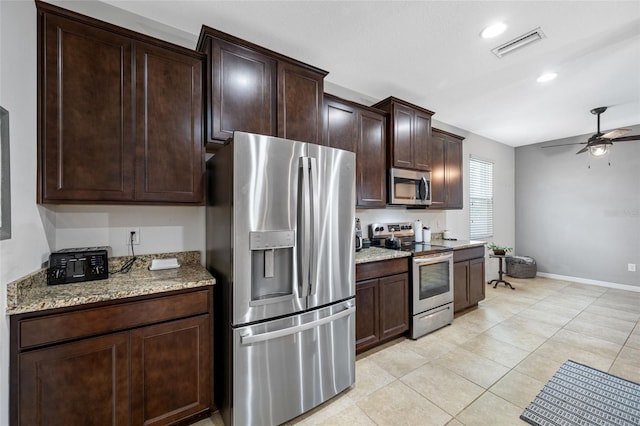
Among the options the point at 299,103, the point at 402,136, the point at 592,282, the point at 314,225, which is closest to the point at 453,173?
the point at 402,136

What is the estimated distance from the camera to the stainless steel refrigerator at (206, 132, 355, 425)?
1.62m

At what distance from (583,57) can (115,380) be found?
444 centimetres

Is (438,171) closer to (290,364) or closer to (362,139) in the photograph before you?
(362,139)

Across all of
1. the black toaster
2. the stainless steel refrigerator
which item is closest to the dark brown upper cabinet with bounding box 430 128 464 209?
the stainless steel refrigerator

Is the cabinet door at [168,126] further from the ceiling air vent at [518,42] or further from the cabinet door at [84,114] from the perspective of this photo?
the ceiling air vent at [518,42]

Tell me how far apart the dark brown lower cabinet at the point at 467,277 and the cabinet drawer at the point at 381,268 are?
1018 millimetres

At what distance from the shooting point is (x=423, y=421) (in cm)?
178

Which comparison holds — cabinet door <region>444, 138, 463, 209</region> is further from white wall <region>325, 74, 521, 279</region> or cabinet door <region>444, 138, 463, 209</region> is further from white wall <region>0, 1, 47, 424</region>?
white wall <region>0, 1, 47, 424</region>

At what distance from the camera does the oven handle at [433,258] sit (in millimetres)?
2885

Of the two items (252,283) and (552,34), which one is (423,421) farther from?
(552,34)

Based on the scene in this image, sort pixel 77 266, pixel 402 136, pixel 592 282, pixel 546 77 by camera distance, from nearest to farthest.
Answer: pixel 77 266, pixel 546 77, pixel 402 136, pixel 592 282

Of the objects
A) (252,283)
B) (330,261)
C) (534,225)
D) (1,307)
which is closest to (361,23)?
(330,261)

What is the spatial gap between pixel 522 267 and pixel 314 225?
554 centimetres

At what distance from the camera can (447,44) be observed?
2301 millimetres
